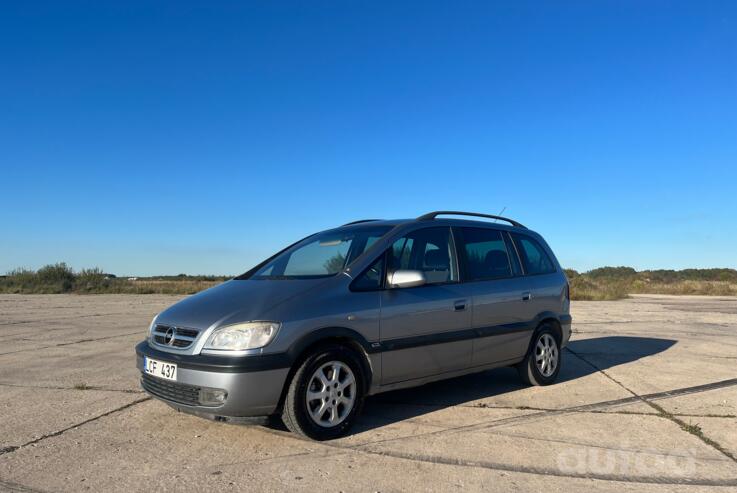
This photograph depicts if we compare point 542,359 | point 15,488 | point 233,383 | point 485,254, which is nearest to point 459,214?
point 485,254

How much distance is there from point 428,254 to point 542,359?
199cm

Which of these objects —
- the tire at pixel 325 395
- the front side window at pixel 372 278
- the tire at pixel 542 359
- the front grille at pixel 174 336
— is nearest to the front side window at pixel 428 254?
the front side window at pixel 372 278

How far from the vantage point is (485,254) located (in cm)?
578

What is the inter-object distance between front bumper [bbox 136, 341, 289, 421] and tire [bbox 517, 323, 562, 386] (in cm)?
311

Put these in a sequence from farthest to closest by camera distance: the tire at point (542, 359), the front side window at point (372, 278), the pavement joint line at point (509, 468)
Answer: the tire at point (542, 359), the front side window at point (372, 278), the pavement joint line at point (509, 468)

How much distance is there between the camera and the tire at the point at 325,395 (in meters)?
4.03

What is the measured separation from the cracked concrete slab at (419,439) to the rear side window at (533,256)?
129cm

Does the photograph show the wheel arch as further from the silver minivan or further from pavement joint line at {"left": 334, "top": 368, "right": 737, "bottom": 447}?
pavement joint line at {"left": 334, "top": 368, "right": 737, "bottom": 447}

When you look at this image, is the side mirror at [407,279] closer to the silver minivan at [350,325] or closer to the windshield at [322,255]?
the silver minivan at [350,325]

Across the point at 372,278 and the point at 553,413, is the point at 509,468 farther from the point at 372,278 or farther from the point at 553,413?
the point at 372,278

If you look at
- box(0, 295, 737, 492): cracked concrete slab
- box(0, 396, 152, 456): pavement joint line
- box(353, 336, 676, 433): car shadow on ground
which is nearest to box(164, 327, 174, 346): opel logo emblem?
box(0, 295, 737, 492): cracked concrete slab

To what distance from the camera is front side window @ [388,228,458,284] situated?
16.4ft

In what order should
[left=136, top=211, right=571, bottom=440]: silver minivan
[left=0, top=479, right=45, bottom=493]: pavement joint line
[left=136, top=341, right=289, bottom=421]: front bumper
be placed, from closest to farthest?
[left=0, top=479, right=45, bottom=493]: pavement joint line, [left=136, top=341, right=289, bottom=421]: front bumper, [left=136, top=211, right=571, bottom=440]: silver minivan

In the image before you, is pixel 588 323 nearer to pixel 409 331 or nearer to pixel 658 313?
pixel 658 313
